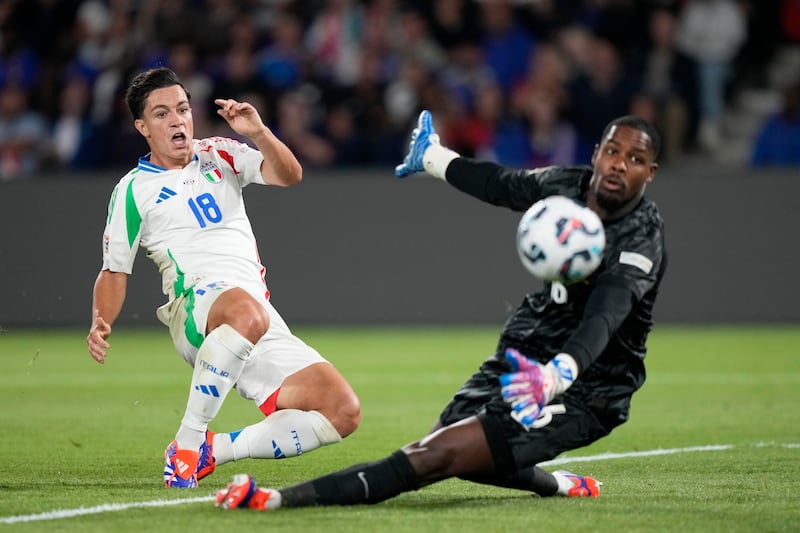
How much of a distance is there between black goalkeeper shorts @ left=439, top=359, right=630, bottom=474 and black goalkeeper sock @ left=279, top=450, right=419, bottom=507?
1.26 ft

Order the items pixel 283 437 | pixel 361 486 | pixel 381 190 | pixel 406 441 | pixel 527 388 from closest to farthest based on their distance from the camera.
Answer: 1. pixel 527 388
2. pixel 361 486
3. pixel 283 437
4. pixel 406 441
5. pixel 381 190

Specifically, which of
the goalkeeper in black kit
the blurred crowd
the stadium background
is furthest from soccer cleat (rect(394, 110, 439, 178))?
the blurred crowd

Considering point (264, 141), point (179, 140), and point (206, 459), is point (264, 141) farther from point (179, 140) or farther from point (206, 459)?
point (206, 459)

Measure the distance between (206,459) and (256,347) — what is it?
62 centimetres

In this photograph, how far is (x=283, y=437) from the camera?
665cm

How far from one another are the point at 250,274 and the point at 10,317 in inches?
317

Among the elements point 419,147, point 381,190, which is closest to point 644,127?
point 419,147

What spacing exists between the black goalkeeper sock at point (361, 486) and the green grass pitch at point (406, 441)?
66mm

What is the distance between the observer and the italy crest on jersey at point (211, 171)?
707 cm

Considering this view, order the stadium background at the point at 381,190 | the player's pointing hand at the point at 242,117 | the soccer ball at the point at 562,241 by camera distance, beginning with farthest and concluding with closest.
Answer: the stadium background at the point at 381,190
the player's pointing hand at the point at 242,117
the soccer ball at the point at 562,241

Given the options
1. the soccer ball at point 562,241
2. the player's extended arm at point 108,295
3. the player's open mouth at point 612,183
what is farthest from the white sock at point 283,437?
the player's open mouth at point 612,183

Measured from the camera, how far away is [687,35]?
16891mm

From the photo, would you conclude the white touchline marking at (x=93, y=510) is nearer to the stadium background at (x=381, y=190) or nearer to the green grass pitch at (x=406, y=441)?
the green grass pitch at (x=406, y=441)

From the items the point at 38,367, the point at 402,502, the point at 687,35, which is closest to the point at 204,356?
the point at 402,502
